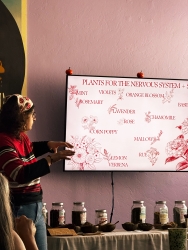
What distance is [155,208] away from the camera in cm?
411

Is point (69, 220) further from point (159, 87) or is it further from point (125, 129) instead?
point (159, 87)

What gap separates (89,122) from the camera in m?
4.12

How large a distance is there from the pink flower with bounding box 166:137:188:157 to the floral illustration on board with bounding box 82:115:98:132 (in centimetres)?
58

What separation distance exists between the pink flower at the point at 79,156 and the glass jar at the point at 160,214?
59cm

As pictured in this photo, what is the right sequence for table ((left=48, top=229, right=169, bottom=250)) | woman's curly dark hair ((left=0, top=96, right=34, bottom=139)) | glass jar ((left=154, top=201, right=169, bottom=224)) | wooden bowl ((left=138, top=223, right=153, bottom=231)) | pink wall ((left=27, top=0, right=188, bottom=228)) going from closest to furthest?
woman's curly dark hair ((left=0, top=96, right=34, bottom=139)) → table ((left=48, top=229, right=169, bottom=250)) → wooden bowl ((left=138, top=223, right=153, bottom=231)) → glass jar ((left=154, top=201, right=169, bottom=224)) → pink wall ((left=27, top=0, right=188, bottom=228))

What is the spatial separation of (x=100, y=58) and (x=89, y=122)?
545 mm

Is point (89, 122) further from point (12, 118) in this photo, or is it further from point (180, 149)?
point (12, 118)

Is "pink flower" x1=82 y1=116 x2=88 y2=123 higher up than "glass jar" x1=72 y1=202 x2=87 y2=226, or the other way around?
"pink flower" x1=82 y1=116 x2=88 y2=123

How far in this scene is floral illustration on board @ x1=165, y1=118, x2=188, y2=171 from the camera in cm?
431

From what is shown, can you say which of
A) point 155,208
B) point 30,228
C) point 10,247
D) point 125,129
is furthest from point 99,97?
point 10,247

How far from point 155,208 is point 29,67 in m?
1.31

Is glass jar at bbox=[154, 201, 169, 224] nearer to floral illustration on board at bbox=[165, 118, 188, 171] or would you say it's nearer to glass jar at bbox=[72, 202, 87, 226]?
floral illustration on board at bbox=[165, 118, 188, 171]

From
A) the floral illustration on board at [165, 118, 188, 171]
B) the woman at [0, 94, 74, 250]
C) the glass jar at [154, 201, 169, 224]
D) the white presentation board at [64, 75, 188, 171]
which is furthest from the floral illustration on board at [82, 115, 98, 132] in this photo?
the woman at [0, 94, 74, 250]

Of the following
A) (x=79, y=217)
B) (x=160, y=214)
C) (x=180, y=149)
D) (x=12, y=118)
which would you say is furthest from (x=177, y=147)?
(x=12, y=118)
